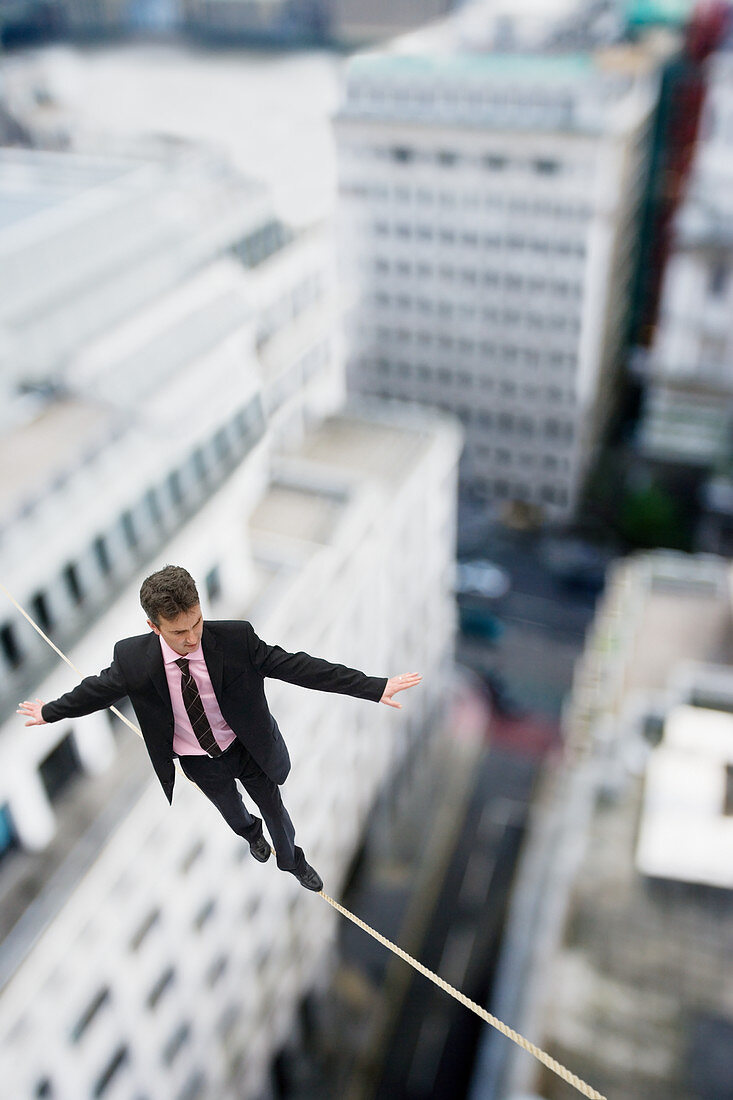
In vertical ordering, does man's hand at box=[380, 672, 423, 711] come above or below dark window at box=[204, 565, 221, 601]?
above

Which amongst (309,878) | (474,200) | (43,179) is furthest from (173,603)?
(474,200)

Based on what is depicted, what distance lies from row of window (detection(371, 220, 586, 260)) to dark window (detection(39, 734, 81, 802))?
127 ft

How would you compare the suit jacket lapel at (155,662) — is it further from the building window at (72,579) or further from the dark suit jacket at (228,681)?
the building window at (72,579)

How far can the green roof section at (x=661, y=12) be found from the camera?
5131 cm

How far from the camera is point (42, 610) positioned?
1634cm

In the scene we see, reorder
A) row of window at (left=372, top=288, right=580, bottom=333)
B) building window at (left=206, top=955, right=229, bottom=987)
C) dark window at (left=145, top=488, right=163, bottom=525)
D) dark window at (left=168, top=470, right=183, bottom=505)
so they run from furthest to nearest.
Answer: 1. row of window at (left=372, top=288, right=580, bottom=333)
2. building window at (left=206, top=955, right=229, bottom=987)
3. dark window at (left=145, top=488, right=163, bottom=525)
4. dark window at (left=168, top=470, right=183, bottom=505)

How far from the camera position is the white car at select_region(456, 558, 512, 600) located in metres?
50.7

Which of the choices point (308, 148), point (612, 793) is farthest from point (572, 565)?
point (612, 793)

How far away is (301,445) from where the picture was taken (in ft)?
68.5

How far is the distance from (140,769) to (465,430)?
40.6 meters

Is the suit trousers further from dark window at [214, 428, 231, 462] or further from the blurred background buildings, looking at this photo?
dark window at [214, 428, 231, 462]

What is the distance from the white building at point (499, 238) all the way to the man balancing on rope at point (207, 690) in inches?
1753

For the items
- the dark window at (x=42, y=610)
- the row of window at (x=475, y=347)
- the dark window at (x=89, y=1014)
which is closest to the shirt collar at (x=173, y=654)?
the dark window at (x=42, y=610)

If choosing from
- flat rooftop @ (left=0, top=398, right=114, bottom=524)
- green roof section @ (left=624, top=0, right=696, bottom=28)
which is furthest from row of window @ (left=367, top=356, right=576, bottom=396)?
flat rooftop @ (left=0, top=398, right=114, bottom=524)
